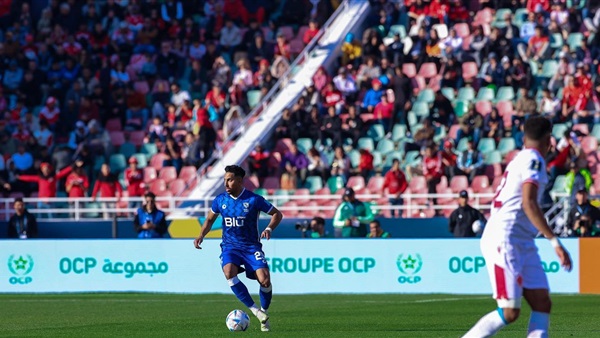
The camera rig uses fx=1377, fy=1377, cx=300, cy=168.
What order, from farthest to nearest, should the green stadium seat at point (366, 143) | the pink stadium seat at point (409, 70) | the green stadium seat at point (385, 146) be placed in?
1. the pink stadium seat at point (409, 70)
2. the green stadium seat at point (366, 143)
3. the green stadium seat at point (385, 146)

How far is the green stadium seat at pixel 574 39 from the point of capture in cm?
3102

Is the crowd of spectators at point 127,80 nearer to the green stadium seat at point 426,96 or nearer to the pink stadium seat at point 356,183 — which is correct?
the green stadium seat at point 426,96

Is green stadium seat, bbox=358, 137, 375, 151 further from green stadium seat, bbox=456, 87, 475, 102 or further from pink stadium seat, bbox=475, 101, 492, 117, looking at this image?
pink stadium seat, bbox=475, 101, 492, 117

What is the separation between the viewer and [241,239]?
51.5 ft

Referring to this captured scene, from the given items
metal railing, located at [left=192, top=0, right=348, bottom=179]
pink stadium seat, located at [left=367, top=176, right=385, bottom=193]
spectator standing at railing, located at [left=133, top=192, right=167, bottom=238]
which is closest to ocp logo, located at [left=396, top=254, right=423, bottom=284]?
spectator standing at railing, located at [left=133, top=192, right=167, bottom=238]

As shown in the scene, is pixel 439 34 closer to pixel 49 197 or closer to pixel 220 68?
pixel 220 68

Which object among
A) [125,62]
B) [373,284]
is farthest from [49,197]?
[373,284]

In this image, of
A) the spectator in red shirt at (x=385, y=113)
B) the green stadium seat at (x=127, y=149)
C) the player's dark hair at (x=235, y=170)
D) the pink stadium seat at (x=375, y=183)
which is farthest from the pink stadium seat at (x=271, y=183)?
the player's dark hair at (x=235, y=170)

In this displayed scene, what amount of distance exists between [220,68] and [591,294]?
13683 millimetres

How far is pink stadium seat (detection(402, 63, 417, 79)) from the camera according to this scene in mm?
31859

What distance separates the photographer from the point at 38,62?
3472 cm

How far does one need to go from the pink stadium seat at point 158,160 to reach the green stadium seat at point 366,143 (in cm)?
454

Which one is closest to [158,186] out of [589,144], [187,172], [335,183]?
[187,172]

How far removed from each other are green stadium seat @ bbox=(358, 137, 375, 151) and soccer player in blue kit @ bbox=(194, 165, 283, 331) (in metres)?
14.9
